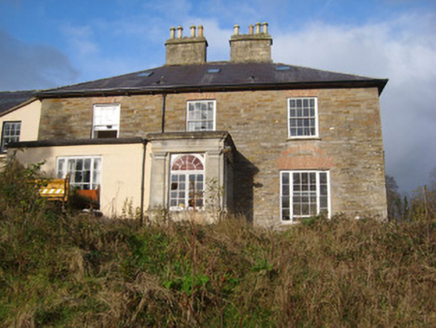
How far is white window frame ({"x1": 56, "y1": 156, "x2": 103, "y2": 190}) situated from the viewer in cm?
1527

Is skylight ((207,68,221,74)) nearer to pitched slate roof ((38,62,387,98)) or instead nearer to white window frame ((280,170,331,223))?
pitched slate roof ((38,62,387,98))

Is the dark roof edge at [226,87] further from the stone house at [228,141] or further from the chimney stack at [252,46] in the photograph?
the chimney stack at [252,46]

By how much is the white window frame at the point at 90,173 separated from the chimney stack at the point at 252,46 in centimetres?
971

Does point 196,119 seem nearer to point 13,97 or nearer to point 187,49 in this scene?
point 187,49

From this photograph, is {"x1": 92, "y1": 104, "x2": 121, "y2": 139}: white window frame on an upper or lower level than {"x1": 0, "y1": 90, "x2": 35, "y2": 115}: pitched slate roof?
lower

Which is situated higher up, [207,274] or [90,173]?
[90,173]

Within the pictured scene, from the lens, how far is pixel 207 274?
7348 mm

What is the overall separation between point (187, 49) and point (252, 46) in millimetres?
3451

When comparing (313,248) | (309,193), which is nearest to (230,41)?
(309,193)

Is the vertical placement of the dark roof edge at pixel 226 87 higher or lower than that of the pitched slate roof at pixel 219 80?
lower

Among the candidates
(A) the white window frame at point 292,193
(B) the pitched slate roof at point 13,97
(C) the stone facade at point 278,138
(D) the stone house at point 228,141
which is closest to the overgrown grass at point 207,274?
(D) the stone house at point 228,141

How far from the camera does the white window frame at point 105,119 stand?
1858 centimetres

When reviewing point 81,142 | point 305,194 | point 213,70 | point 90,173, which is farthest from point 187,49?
point 305,194

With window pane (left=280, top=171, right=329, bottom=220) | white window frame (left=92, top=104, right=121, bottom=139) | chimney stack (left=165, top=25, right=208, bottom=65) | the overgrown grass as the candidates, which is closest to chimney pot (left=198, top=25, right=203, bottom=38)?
chimney stack (left=165, top=25, right=208, bottom=65)
